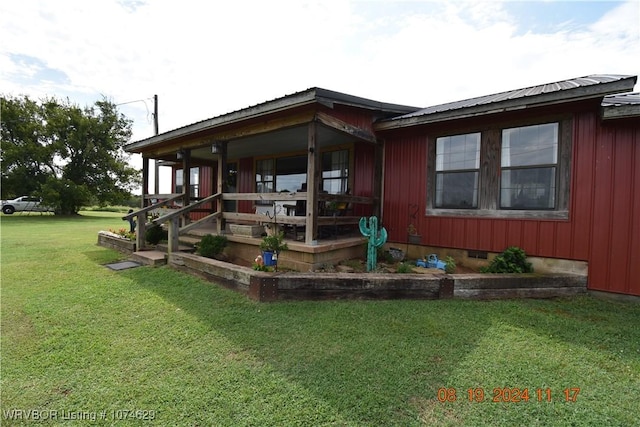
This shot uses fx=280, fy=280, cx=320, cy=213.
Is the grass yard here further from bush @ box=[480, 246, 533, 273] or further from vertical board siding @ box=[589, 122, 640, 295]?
bush @ box=[480, 246, 533, 273]

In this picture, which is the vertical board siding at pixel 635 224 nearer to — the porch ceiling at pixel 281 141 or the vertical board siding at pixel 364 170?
the vertical board siding at pixel 364 170

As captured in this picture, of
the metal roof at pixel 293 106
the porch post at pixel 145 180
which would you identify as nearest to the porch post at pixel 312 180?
the metal roof at pixel 293 106

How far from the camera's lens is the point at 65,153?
2103 centimetres

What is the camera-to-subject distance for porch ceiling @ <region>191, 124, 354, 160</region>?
5.71 metres

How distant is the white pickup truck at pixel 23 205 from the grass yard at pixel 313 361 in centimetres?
2522

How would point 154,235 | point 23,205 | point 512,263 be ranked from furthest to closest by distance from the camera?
point 23,205
point 154,235
point 512,263

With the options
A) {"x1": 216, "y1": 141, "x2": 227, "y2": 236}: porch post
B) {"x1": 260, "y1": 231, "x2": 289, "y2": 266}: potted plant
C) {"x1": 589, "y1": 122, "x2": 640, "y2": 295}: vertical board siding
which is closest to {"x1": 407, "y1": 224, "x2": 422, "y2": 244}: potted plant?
{"x1": 589, "y1": 122, "x2": 640, "y2": 295}: vertical board siding

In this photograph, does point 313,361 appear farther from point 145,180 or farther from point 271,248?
point 145,180

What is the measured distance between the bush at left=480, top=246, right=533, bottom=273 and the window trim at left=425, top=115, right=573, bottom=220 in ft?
1.95

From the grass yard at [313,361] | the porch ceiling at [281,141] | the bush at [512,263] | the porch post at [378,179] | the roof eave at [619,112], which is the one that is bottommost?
the grass yard at [313,361]

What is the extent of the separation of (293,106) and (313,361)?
135 inches

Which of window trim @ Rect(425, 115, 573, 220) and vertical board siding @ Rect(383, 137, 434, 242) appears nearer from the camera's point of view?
window trim @ Rect(425, 115, 573, 220)

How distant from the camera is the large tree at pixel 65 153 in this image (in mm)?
19547

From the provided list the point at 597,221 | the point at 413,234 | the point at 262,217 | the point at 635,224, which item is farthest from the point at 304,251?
the point at 635,224
